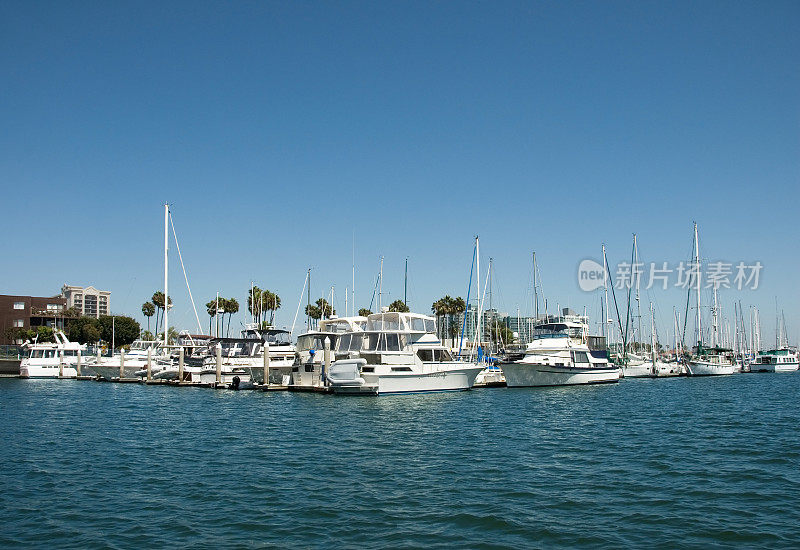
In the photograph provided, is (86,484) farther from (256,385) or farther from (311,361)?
(256,385)

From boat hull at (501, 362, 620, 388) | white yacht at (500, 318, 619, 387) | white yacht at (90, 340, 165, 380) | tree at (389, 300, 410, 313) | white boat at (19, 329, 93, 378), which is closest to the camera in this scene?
boat hull at (501, 362, 620, 388)

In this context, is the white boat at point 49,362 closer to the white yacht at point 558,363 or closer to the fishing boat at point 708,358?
the white yacht at point 558,363

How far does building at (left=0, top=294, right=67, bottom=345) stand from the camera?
119812mm

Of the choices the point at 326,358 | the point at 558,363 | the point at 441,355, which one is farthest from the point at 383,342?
the point at 558,363

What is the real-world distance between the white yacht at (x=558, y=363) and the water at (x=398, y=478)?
21.5 meters

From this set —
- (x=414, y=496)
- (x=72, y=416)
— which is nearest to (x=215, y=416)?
(x=72, y=416)

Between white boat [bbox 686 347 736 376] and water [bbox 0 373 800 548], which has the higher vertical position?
water [bbox 0 373 800 548]

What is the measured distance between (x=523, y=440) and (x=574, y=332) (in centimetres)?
4246

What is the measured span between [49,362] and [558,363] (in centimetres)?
5923

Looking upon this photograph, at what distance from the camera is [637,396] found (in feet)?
173

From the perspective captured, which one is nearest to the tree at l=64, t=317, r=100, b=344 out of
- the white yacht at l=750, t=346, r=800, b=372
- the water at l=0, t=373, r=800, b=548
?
the water at l=0, t=373, r=800, b=548

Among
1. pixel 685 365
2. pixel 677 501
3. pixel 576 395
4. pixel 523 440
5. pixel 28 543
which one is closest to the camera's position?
pixel 28 543

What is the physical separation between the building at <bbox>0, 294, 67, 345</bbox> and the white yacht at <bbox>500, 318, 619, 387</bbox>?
93.7 m

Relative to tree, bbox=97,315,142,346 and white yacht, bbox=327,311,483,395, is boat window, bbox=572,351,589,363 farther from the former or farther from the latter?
tree, bbox=97,315,142,346
